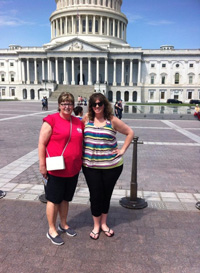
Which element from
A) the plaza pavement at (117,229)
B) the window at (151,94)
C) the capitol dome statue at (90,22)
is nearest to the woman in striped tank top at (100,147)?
the plaza pavement at (117,229)

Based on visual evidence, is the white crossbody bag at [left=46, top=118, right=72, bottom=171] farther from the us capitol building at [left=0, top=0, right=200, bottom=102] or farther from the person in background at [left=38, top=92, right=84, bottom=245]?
the us capitol building at [left=0, top=0, right=200, bottom=102]

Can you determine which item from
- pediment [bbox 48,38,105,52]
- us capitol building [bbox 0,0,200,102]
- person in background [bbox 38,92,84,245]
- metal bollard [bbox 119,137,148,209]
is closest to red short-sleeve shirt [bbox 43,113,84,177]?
person in background [bbox 38,92,84,245]

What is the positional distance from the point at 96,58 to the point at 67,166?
72.2m

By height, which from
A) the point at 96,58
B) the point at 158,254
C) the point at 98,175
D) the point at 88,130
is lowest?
the point at 158,254

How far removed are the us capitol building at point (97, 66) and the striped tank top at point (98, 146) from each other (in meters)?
64.8

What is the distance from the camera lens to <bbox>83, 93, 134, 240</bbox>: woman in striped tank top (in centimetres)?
362

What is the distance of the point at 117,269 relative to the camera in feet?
10.4

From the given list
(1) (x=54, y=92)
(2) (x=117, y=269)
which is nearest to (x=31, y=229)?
(2) (x=117, y=269)

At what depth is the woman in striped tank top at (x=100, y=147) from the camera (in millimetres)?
3619

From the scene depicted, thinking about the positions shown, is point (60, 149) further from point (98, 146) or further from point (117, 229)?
point (117, 229)

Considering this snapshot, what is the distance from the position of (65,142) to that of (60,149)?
4.8 inches

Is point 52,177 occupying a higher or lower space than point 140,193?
higher

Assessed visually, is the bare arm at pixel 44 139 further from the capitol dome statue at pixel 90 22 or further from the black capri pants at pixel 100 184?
the capitol dome statue at pixel 90 22

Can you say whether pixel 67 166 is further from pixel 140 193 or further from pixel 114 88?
pixel 114 88
